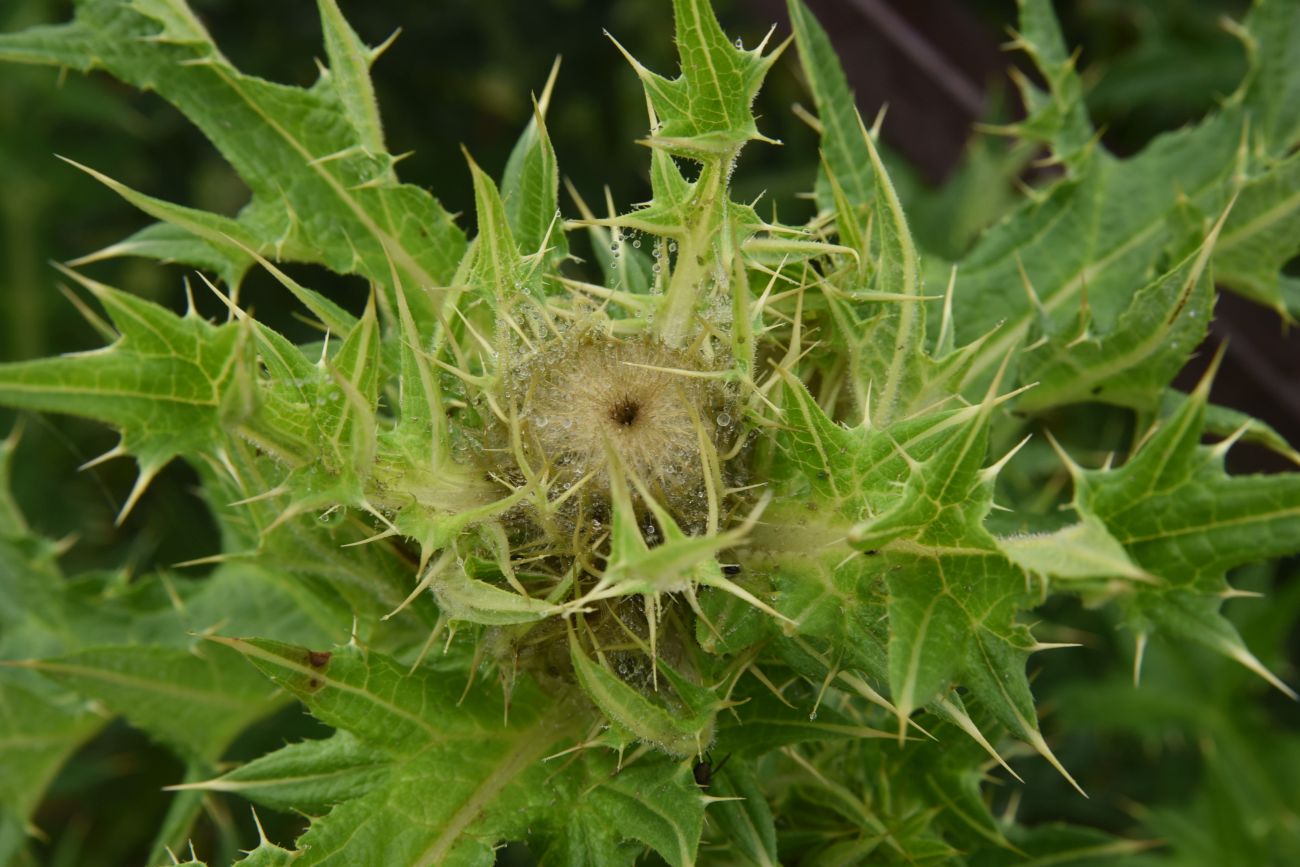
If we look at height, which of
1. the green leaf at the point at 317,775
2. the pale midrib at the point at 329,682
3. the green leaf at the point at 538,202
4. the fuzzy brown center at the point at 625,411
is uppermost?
the green leaf at the point at 538,202

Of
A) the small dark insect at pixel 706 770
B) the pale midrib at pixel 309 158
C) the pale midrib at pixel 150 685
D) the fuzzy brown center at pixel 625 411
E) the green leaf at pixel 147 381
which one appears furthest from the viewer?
the pale midrib at pixel 150 685

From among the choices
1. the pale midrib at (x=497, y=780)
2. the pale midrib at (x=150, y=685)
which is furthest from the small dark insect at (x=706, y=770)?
the pale midrib at (x=150, y=685)

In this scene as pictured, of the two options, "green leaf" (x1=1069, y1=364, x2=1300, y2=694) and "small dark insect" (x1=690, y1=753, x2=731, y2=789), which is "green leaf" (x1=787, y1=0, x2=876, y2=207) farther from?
"small dark insect" (x1=690, y1=753, x2=731, y2=789)

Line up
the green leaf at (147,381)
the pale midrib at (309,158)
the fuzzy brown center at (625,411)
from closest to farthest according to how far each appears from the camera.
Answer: the green leaf at (147,381), the fuzzy brown center at (625,411), the pale midrib at (309,158)

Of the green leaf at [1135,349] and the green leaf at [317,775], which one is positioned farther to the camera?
the green leaf at [1135,349]

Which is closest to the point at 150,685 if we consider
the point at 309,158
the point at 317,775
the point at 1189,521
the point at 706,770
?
the point at 317,775

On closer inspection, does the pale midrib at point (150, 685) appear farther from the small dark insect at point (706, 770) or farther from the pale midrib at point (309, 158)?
the small dark insect at point (706, 770)

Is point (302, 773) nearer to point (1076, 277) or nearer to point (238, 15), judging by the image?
point (1076, 277)
